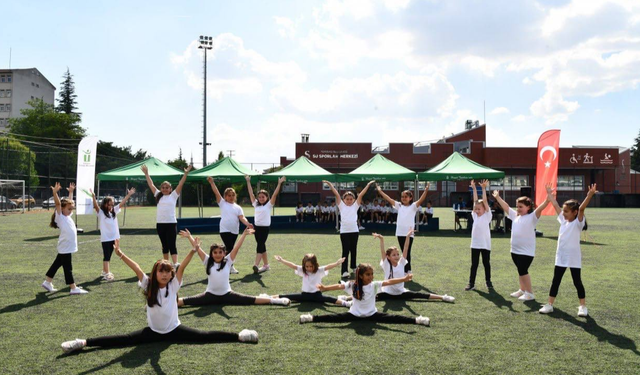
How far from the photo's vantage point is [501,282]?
8.40 meters

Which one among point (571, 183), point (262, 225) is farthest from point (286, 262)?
point (571, 183)

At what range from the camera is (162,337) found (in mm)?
4844

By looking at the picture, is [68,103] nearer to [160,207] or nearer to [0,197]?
[0,197]

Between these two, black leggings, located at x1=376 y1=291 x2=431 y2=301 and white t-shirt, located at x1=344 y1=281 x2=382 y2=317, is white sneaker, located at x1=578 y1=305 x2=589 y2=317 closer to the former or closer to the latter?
black leggings, located at x1=376 y1=291 x2=431 y2=301

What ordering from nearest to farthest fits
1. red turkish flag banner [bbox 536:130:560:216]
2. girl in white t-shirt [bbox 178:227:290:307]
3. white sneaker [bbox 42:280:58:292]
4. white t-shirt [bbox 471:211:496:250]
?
girl in white t-shirt [bbox 178:227:290:307] < white sneaker [bbox 42:280:58:292] < white t-shirt [bbox 471:211:496:250] < red turkish flag banner [bbox 536:130:560:216]

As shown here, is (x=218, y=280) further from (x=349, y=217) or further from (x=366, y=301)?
(x=349, y=217)

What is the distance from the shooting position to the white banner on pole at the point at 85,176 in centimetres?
1708

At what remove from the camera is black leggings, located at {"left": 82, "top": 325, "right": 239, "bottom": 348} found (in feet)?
15.5

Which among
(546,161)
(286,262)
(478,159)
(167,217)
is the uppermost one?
(478,159)

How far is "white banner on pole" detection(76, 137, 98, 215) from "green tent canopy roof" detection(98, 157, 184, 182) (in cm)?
261

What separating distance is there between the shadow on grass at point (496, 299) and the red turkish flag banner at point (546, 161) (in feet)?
27.4

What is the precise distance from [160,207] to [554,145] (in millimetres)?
12793

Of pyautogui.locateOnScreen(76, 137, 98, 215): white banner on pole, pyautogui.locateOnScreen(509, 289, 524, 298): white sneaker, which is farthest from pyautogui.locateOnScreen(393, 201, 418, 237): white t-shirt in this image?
pyautogui.locateOnScreen(76, 137, 98, 215): white banner on pole

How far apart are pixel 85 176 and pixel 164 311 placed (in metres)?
14.4
